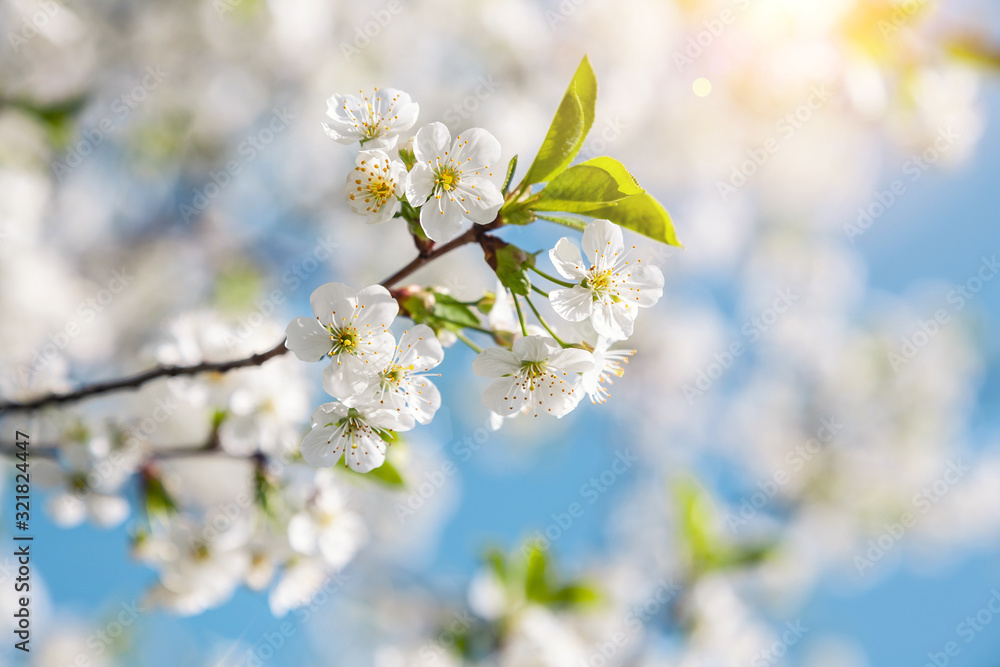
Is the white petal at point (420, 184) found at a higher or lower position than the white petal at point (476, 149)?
lower

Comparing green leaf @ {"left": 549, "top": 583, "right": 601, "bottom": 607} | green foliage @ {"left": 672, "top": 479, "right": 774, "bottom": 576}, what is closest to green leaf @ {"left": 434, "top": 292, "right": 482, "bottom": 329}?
green leaf @ {"left": 549, "top": 583, "right": 601, "bottom": 607}

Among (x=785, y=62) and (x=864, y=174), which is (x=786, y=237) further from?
(x=785, y=62)

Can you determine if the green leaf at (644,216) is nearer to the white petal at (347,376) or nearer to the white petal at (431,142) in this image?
the white petal at (431,142)

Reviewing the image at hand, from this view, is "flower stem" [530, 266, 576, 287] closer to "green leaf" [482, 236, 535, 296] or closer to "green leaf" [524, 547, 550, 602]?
"green leaf" [482, 236, 535, 296]

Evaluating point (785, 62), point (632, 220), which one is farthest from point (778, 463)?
point (632, 220)

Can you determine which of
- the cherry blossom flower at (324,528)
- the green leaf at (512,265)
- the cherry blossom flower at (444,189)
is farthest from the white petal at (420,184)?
the cherry blossom flower at (324,528)

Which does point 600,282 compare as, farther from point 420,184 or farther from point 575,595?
point 575,595

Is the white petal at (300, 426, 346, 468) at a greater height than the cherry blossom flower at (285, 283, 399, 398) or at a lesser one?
lesser
